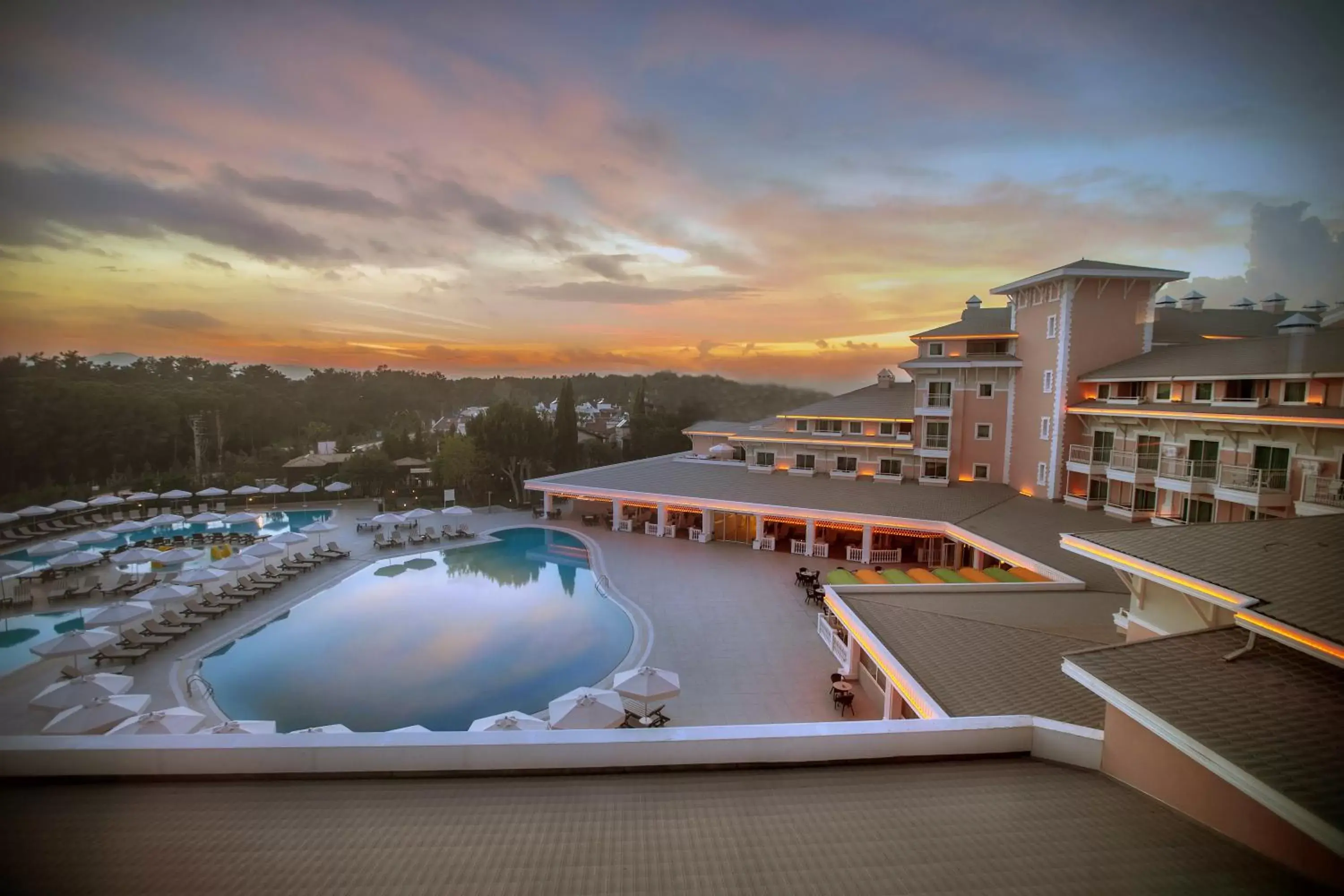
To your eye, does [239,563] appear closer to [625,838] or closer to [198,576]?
Result: [198,576]

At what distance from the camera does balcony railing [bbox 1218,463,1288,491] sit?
43.2 ft

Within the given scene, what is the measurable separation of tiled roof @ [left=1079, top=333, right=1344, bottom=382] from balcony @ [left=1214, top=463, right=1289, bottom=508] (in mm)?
2277

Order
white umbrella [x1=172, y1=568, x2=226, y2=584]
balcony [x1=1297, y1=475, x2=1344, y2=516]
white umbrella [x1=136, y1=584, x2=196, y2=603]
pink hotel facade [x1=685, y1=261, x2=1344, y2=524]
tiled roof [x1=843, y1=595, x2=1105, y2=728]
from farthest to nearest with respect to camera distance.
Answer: white umbrella [x1=172, y1=568, x2=226, y2=584] → white umbrella [x1=136, y1=584, x2=196, y2=603] → pink hotel facade [x1=685, y1=261, x2=1344, y2=524] → balcony [x1=1297, y1=475, x2=1344, y2=516] → tiled roof [x1=843, y1=595, x2=1105, y2=728]

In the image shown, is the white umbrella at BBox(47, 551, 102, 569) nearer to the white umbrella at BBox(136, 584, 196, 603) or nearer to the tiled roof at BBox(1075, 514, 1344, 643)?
the white umbrella at BBox(136, 584, 196, 603)

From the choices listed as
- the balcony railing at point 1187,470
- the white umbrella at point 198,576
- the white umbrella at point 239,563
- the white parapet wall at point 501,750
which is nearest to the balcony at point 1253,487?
the balcony railing at point 1187,470

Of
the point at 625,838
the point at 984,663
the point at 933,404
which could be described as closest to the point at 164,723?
the point at 625,838

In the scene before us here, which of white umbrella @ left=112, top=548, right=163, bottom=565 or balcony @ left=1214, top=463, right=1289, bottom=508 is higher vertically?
balcony @ left=1214, top=463, right=1289, bottom=508

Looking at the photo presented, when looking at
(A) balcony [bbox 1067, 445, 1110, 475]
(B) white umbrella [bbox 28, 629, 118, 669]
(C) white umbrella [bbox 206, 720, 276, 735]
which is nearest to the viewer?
(C) white umbrella [bbox 206, 720, 276, 735]

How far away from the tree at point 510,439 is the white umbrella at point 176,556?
1533 centimetres

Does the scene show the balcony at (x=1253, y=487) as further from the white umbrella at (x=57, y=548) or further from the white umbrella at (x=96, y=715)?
the white umbrella at (x=57, y=548)

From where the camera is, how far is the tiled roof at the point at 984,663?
6.50 m

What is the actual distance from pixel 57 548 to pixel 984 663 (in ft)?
71.0

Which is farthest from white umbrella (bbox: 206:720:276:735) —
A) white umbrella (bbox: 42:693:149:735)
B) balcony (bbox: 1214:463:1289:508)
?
balcony (bbox: 1214:463:1289:508)

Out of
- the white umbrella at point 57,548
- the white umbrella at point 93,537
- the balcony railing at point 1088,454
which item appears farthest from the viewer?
the balcony railing at point 1088,454
